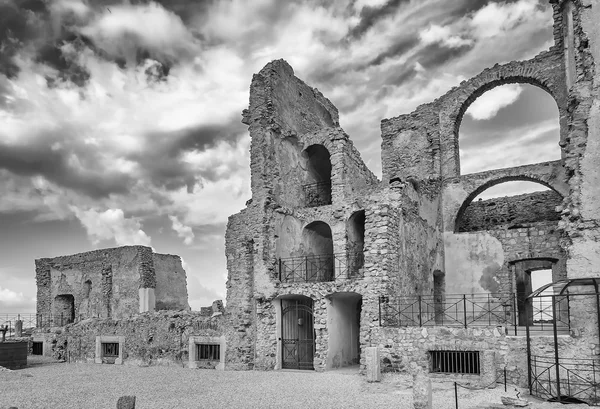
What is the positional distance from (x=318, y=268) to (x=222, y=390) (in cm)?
802

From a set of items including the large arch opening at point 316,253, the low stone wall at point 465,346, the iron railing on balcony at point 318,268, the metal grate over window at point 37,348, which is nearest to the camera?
the low stone wall at point 465,346

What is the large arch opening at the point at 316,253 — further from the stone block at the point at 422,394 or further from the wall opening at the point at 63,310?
the wall opening at the point at 63,310

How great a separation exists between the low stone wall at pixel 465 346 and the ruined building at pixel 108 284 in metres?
17.1

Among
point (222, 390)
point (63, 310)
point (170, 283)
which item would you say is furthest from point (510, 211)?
point (63, 310)

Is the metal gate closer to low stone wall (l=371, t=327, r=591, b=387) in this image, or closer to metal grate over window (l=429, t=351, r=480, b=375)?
low stone wall (l=371, t=327, r=591, b=387)

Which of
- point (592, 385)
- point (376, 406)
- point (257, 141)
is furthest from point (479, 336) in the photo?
point (257, 141)

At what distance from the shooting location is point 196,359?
65.2 feet

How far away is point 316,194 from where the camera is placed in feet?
78.3

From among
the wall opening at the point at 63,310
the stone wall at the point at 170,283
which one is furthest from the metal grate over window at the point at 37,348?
the stone wall at the point at 170,283

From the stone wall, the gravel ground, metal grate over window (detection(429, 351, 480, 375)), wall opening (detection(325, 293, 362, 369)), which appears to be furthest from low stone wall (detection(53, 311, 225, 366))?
metal grate over window (detection(429, 351, 480, 375))

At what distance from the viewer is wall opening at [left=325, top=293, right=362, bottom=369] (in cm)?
1775

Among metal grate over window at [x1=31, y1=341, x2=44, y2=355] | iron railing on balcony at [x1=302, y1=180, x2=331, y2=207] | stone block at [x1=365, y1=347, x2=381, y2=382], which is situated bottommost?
metal grate over window at [x1=31, y1=341, x2=44, y2=355]

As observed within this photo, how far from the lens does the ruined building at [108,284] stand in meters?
29.2

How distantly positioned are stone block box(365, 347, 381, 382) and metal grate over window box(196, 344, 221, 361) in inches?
267
